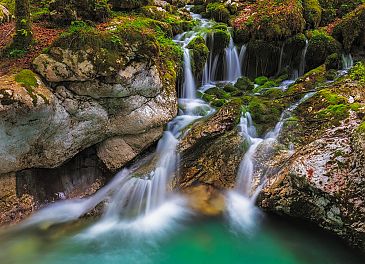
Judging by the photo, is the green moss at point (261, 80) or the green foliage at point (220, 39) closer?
the green moss at point (261, 80)

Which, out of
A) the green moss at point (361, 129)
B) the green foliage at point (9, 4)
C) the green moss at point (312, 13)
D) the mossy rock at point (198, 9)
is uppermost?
the green foliage at point (9, 4)

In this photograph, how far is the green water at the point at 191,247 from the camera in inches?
229

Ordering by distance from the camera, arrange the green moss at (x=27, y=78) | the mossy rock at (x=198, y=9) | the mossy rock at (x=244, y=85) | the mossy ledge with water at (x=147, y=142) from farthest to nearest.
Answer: the mossy rock at (x=198, y=9)
the mossy rock at (x=244, y=85)
the green moss at (x=27, y=78)
the mossy ledge with water at (x=147, y=142)

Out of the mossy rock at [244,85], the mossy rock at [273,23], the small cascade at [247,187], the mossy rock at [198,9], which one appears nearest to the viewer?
the small cascade at [247,187]

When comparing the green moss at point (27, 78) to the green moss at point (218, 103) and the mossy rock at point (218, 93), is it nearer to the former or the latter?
the green moss at point (218, 103)

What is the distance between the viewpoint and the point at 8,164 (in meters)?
6.33

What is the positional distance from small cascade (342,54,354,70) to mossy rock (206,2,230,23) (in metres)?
5.20

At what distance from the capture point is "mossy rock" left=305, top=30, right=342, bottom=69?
11.9 meters

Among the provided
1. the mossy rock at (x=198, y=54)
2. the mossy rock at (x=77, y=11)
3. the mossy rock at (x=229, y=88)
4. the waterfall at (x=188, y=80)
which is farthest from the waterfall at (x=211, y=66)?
the mossy rock at (x=77, y=11)

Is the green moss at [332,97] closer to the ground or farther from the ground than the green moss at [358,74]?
closer to the ground

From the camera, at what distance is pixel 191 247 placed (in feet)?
20.1

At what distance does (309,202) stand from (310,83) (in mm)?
5131

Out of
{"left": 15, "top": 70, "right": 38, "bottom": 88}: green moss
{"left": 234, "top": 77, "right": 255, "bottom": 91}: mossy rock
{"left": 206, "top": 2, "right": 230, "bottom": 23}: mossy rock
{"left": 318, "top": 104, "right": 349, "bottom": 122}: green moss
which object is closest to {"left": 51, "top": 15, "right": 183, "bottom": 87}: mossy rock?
{"left": 15, "top": 70, "right": 38, "bottom": 88}: green moss

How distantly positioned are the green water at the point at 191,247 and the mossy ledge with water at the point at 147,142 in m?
0.26
